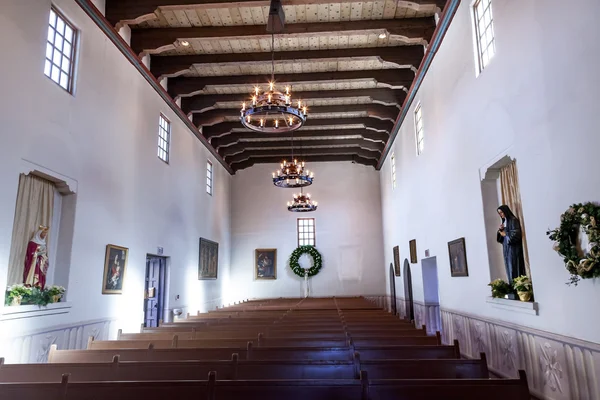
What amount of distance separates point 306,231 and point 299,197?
405 centimetres

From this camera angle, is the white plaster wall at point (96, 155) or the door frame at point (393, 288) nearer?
the white plaster wall at point (96, 155)

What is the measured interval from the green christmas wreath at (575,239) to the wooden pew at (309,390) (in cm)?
155

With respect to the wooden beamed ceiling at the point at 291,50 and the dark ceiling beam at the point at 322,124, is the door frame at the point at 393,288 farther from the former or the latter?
the wooden beamed ceiling at the point at 291,50

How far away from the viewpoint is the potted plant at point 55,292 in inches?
267

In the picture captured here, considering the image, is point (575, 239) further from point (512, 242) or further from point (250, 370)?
point (250, 370)

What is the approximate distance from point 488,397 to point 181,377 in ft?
8.97

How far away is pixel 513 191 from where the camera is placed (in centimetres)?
628

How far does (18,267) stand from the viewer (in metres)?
6.42

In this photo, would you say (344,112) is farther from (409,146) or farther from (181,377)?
(181,377)

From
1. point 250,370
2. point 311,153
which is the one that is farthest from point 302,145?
point 250,370

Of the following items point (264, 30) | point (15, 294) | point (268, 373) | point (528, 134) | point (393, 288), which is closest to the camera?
point (268, 373)

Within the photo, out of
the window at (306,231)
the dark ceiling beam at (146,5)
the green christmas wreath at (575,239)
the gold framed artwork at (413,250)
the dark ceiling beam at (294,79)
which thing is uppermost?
the dark ceiling beam at (294,79)

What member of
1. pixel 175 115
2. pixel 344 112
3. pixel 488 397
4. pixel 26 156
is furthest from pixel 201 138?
pixel 488 397

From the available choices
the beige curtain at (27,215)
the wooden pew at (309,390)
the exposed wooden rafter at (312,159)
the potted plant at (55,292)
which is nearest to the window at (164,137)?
the beige curtain at (27,215)
